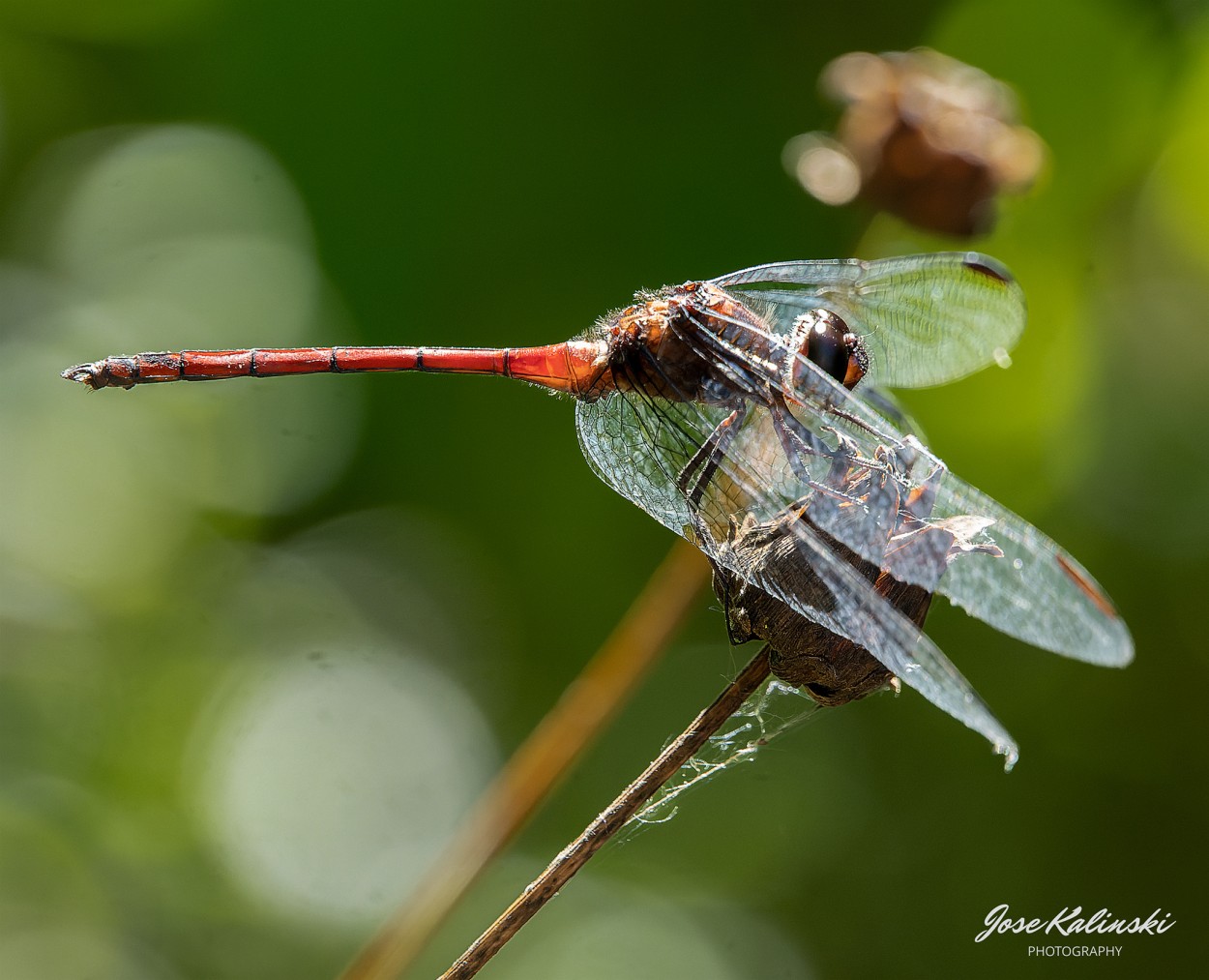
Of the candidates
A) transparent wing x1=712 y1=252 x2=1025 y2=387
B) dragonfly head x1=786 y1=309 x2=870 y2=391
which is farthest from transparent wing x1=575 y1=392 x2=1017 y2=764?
transparent wing x1=712 y1=252 x2=1025 y2=387

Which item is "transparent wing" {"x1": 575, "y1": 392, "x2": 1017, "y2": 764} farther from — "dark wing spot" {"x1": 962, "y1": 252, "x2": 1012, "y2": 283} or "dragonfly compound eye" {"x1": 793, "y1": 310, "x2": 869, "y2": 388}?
"dark wing spot" {"x1": 962, "y1": 252, "x2": 1012, "y2": 283}

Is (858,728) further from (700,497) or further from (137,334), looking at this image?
(137,334)

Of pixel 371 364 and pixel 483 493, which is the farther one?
pixel 483 493
